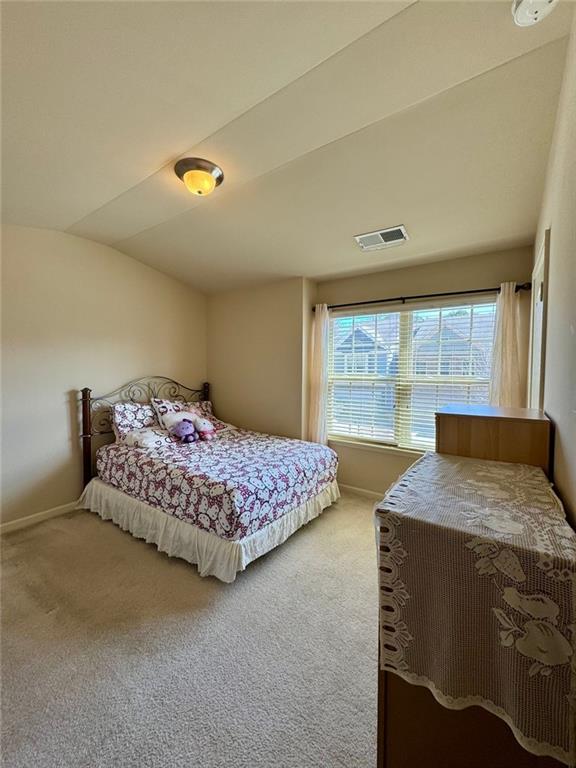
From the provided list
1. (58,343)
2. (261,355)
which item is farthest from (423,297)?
(58,343)

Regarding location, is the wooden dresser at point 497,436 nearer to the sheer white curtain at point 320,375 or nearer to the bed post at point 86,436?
the sheer white curtain at point 320,375

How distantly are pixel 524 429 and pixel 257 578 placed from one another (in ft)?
5.87

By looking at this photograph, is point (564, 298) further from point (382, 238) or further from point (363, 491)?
point (363, 491)

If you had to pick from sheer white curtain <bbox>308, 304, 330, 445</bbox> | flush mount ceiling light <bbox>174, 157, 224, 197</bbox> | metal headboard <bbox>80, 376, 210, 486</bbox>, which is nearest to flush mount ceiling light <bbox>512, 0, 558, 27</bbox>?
flush mount ceiling light <bbox>174, 157, 224, 197</bbox>

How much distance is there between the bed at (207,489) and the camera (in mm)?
2057

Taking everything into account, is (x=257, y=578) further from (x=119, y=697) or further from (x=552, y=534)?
(x=552, y=534)

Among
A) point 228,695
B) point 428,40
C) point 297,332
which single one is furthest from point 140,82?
point 228,695

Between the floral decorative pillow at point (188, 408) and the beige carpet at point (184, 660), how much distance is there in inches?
56.3

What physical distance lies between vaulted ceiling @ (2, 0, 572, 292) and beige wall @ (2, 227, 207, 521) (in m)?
0.44

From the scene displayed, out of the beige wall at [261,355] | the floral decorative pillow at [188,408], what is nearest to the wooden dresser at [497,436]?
the beige wall at [261,355]

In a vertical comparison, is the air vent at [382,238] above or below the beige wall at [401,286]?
above

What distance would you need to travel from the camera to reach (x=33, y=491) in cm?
285

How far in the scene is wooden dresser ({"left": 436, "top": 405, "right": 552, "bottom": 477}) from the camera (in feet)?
4.33

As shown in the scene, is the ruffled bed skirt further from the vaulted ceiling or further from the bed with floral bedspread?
the vaulted ceiling
